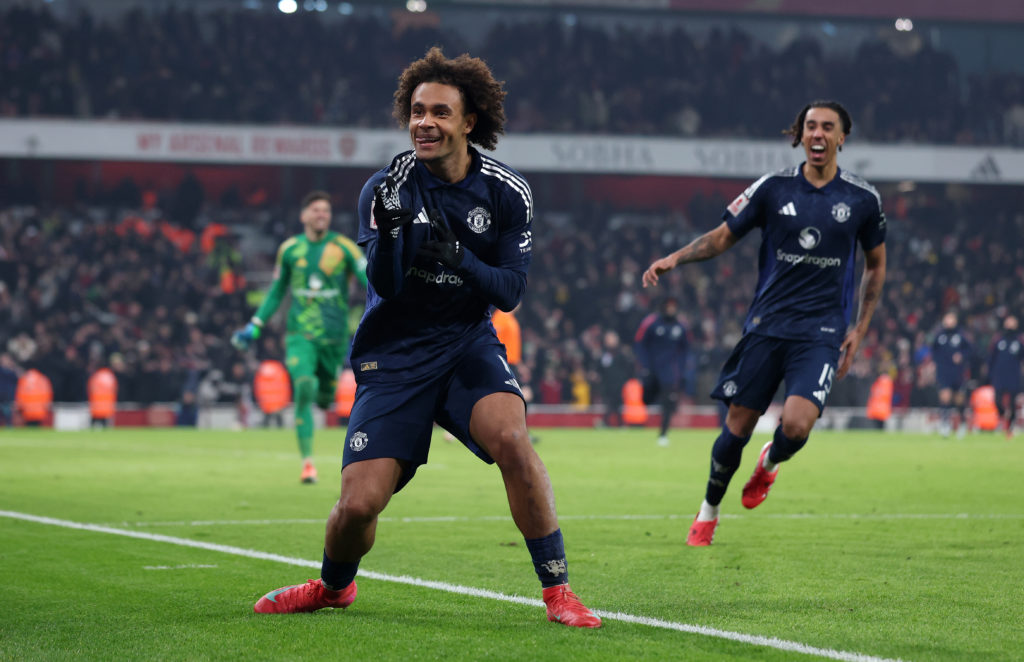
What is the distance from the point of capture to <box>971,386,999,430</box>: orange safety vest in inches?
1023

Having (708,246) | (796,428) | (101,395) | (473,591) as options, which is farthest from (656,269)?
(101,395)

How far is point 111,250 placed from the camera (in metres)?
Answer: 30.4

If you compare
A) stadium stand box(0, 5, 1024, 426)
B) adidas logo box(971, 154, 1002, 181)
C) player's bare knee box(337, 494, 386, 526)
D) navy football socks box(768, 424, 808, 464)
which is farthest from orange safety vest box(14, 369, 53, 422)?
adidas logo box(971, 154, 1002, 181)

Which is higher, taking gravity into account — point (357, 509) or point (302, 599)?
point (357, 509)

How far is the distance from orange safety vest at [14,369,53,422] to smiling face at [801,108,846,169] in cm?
1950

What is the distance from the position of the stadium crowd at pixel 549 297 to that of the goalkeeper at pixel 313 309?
1371cm

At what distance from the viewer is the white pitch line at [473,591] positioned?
429cm

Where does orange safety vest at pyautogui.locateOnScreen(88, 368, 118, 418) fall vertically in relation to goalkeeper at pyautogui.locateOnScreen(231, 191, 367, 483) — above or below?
below

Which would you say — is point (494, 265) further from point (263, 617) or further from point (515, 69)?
point (515, 69)

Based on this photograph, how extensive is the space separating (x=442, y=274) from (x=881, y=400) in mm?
23949

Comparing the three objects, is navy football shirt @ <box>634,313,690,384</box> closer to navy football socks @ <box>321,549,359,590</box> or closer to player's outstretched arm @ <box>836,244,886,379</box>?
player's outstretched arm @ <box>836,244,886,379</box>

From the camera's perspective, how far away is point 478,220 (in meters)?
4.89

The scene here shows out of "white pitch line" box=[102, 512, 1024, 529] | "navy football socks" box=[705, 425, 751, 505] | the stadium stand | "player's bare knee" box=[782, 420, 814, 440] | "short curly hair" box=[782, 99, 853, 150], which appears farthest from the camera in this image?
the stadium stand

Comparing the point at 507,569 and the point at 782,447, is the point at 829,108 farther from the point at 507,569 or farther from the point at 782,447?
the point at 507,569
